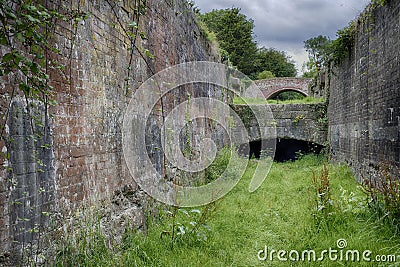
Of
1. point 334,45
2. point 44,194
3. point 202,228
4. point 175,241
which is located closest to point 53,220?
point 44,194

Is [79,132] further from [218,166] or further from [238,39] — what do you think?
[238,39]

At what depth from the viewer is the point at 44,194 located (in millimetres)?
3012

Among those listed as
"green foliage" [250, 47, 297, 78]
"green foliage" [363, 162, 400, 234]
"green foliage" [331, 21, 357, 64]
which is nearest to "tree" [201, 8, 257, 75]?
"green foliage" [250, 47, 297, 78]

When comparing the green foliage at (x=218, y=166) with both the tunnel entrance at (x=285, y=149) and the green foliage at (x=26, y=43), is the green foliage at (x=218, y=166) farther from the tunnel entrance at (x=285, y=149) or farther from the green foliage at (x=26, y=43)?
the green foliage at (x=26, y=43)

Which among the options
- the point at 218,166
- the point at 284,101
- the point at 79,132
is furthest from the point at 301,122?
the point at 79,132

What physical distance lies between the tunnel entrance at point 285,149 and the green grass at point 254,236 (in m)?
7.85

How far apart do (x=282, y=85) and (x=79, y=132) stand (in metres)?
25.4

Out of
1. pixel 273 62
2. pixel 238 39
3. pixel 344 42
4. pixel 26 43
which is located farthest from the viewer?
pixel 273 62

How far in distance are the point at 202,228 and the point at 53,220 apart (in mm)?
2558

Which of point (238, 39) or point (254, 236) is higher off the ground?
point (238, 39)

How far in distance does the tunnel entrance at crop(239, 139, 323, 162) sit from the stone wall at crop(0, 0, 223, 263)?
9.59 metres

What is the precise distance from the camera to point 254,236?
17.0ft

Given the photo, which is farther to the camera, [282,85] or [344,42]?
[282,85]

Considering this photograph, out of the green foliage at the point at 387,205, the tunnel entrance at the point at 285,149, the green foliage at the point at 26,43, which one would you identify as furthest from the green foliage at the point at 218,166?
the green foliage at the point at 26,43
